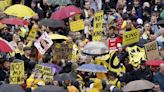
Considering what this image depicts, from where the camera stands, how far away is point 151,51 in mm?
18750

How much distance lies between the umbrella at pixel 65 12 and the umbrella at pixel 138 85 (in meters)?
7.19

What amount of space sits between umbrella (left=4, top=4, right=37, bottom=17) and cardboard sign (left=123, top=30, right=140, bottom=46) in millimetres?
5155

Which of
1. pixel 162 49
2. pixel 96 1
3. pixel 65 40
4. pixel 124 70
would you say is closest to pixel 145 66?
pixel 124 70

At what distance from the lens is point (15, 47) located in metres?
20.8

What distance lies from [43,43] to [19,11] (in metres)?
5.04

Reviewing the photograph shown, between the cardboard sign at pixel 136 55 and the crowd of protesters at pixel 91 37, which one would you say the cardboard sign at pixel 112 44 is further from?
the cardboard sign at pixel 136 55

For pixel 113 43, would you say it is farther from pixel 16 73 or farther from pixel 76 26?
pixel 16 73

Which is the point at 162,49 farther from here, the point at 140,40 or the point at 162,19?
the point at 162,19

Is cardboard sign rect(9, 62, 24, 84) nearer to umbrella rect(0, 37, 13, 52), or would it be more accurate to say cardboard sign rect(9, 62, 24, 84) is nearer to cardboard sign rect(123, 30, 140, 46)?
umbrella rect(0, 37, 13, 52)

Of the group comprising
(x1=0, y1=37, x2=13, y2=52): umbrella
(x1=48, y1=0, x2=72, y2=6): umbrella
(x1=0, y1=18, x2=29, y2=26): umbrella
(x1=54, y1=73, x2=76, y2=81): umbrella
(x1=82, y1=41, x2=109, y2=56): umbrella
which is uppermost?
(x1=48, y1=0, x2=72, y2=6): umbrella

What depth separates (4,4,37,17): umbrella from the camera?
24.1 metres

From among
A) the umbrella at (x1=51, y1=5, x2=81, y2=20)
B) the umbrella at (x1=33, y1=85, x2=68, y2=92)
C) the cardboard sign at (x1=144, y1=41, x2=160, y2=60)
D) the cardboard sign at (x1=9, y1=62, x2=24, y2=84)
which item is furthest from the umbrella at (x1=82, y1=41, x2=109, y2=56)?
the umbrella at (x1=51, y1=5, x2=81, y2=20)

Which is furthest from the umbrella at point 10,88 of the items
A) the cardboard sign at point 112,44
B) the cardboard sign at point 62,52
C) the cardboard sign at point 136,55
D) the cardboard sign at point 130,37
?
the cardboard sign at point 112,44

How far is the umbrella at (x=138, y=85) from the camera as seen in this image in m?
16.8
